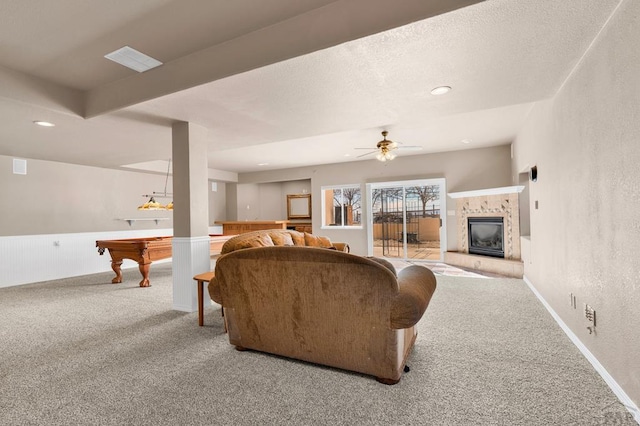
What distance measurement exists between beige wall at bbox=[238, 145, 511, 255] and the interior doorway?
0.18m

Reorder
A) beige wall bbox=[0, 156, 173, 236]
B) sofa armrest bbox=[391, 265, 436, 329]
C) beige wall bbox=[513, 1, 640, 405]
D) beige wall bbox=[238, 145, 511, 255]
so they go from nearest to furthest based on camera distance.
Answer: beige wall bbox=[513, 1, 640, 405] < sofa armrest bbox=[391, 265, 436, 329] < beige wall bbox=[0, 156, 173, 236] < beige wall bbox=[238, 145, 511, 255]

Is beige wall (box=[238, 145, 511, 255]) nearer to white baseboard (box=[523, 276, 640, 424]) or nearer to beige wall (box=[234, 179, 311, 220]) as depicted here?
beige wall (box=[234, 179, 311, 220])

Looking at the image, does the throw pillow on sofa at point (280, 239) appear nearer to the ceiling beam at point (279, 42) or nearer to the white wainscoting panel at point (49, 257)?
the ceiling beam at point (279, 42)

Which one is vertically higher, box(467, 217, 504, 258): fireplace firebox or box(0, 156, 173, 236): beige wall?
box(0, 156, 173, 236): beige wall

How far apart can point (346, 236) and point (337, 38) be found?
6582 millimetres

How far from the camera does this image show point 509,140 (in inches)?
239

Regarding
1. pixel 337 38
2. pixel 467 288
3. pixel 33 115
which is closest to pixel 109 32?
pixel 337 38

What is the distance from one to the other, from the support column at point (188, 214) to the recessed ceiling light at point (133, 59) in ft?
3.11

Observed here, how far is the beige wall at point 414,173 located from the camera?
21.8 feet

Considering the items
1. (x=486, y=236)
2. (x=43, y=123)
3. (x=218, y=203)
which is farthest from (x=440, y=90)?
(x=218, y=203)

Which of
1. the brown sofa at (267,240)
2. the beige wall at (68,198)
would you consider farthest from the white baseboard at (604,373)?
the beige wall at (68,198)

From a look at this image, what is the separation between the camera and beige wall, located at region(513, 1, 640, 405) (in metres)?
1.67

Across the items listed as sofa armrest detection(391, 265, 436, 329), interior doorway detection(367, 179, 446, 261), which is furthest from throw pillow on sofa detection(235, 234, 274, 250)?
interior doorway detection(367, 179, 446, 261)

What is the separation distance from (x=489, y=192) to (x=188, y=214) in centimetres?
533
